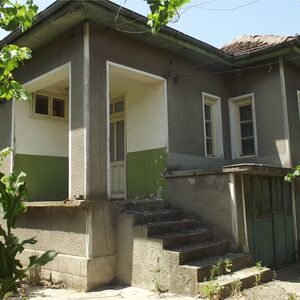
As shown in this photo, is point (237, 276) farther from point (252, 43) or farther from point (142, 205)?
point (252, 43)

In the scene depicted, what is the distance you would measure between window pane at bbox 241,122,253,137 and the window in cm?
501

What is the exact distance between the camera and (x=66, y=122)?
36.0ft

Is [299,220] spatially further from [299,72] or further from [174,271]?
[174,271]

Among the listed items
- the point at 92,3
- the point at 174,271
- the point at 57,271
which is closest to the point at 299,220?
the point at 174,271

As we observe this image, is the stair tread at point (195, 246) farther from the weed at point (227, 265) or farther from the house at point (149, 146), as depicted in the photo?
the weed at point (227, 265)

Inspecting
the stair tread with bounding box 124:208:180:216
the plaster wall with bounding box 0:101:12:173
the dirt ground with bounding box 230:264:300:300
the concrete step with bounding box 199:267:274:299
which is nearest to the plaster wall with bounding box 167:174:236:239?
the stair tread with bounding box 124:208:180:216

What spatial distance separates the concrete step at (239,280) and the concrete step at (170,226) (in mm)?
1417

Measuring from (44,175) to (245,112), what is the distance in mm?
5749

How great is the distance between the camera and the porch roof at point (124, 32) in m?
7.40

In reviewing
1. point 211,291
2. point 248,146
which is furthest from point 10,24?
point 248,146

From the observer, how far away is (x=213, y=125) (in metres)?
10.7

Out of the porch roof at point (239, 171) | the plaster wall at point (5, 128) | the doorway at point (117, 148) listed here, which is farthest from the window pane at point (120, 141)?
the plaster wall at point (5, 128)

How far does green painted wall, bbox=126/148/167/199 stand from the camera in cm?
898

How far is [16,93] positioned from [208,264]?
4724 mm
